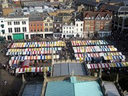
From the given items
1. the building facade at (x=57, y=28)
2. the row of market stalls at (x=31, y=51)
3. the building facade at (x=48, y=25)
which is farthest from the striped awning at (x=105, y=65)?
the building facade at (x=48, y=25)

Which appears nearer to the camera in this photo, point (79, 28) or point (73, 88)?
point (73, 88)

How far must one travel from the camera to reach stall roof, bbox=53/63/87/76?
24.2 metres

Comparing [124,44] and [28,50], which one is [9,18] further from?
[124,44]

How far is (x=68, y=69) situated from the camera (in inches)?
984

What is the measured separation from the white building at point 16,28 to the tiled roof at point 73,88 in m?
44.7

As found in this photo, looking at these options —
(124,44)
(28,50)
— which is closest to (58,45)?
(28,50)

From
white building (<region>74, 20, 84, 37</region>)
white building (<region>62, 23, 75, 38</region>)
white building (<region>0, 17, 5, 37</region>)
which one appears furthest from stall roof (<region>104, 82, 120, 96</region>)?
white building (<region>0, 17, 5, 37</region>)

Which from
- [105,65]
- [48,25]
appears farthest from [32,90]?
[48,25]

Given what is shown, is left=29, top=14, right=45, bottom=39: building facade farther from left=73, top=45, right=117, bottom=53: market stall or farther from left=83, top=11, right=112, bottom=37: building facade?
left=73, top=45, right=117, bottom=53: market stall

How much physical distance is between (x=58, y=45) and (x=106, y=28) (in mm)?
21692

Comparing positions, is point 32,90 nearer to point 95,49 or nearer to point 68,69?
point 68,69

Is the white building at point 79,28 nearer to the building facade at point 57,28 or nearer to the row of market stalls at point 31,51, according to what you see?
the building facade at point 57,28

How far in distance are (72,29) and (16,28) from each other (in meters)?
18.1

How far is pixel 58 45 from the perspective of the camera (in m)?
51.2
